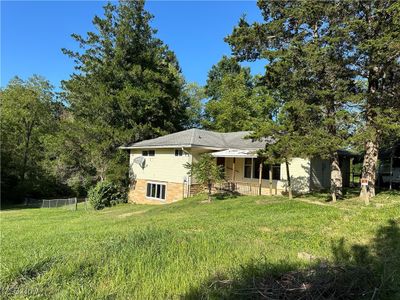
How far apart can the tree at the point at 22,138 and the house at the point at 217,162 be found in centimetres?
1571

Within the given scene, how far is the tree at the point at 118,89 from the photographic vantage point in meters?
26.8

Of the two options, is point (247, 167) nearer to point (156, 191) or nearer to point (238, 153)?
point (238, 153)

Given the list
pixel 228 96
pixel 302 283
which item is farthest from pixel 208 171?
pixel 228 96

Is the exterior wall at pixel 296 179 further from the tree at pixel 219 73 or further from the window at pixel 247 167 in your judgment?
the tree at pixel 219 73

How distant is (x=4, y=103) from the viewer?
35.9m

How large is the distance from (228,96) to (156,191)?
1632cm

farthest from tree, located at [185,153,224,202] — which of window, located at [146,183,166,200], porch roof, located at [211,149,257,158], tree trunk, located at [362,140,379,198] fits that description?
tree trunk, located at [362,140,379,198]

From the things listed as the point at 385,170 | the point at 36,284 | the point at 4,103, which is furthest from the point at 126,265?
the point at 4,103

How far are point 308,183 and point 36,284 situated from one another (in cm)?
1682

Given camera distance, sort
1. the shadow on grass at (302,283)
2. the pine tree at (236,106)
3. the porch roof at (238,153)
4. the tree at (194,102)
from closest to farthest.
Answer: the shadow on grass at (302,283) < the porch roof at (238,153) < the pine tree at (236,106) < the tree at (194,102)

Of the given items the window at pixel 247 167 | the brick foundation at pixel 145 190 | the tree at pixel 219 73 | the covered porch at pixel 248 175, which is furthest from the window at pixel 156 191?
the tree at pixel 219 73

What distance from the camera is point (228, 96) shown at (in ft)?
118

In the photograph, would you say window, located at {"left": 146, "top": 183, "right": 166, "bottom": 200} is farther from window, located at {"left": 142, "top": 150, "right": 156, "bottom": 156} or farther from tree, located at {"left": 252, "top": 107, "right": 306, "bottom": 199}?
tree, located at {"left": 252, "top": 107, "right": 306, "bottom": 199}

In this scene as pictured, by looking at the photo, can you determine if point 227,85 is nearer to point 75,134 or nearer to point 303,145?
point 75,134
